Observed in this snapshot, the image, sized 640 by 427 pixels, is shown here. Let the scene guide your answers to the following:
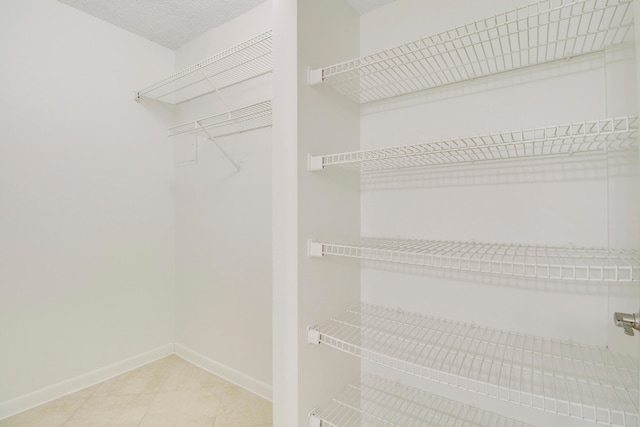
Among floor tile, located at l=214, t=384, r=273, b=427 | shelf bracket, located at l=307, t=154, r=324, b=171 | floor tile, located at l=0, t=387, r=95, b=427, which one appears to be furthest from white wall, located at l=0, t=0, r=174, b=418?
shelf bracket, located at l=307, t=154, r=324, b=171

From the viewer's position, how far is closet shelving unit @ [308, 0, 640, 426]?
33.8 inches

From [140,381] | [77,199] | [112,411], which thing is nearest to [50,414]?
[112,411]

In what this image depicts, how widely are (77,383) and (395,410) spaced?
6.08ft

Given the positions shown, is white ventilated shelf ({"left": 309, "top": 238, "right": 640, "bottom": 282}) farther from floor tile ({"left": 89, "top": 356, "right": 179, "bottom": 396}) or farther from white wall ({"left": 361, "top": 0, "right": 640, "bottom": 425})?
floor tile ({"left": 89, "top": 356, "right": 179, "bottom": 396})

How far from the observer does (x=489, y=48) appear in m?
1.13

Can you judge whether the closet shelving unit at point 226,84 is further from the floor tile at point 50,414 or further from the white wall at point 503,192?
the floor tile at point 50,414

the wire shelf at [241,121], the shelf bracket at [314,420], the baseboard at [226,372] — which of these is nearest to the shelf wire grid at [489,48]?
the wire shelf at [241,121]

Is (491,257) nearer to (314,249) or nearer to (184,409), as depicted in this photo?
(314,249)

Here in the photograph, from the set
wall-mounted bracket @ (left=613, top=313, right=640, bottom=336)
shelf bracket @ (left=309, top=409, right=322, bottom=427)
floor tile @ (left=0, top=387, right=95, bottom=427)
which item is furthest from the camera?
floor tile @ (left=0, top=387, right=95, bottom=427)

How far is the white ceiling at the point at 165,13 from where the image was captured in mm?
1662

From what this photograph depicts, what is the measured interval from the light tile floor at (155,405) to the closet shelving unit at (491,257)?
0.74m

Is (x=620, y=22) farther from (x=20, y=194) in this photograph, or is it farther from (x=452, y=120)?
(x=20, y=194)

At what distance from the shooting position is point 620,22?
2.85ft

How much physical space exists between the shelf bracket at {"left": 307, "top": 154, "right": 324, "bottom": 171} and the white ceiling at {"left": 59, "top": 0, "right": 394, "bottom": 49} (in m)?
1.18
